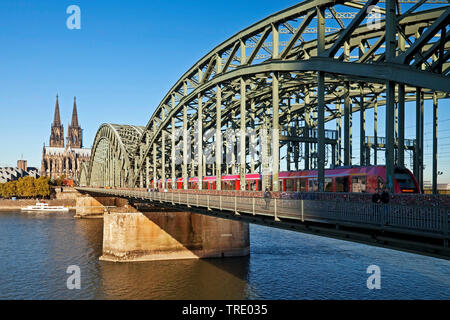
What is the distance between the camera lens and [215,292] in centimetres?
3225

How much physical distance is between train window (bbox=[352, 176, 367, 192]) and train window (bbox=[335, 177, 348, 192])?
74 centimetres

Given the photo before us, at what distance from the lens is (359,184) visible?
1024 inches

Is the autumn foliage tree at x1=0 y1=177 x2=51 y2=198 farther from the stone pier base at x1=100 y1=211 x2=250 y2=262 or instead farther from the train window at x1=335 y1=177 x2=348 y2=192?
the train window at x1=335 y1=177 x2=348 y2=192

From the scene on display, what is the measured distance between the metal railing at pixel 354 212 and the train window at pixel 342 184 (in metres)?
8.30

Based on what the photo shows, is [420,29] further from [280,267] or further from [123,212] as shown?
[123,212]

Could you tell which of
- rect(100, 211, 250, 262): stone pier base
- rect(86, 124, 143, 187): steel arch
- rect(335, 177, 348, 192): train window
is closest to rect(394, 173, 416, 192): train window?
rect(335, 177, 348, 192): train window

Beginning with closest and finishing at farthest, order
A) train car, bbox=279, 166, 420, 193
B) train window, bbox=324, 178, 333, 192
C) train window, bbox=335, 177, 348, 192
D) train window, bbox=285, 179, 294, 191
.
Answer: train car, bbox=279, 166, 420, 193 < train window, bbox=335, 177, 348, 192 < train window, bbox=324, 178, 333, 192 < train window, bbox=285, 179, 294, 191

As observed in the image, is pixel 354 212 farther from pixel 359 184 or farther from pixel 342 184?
pixel 342 184

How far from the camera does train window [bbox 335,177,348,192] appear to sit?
1077 inches

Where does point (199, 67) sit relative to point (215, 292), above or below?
above

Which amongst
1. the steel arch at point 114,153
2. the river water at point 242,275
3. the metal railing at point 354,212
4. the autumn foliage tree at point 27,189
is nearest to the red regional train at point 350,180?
the metal railing at point 354,212
